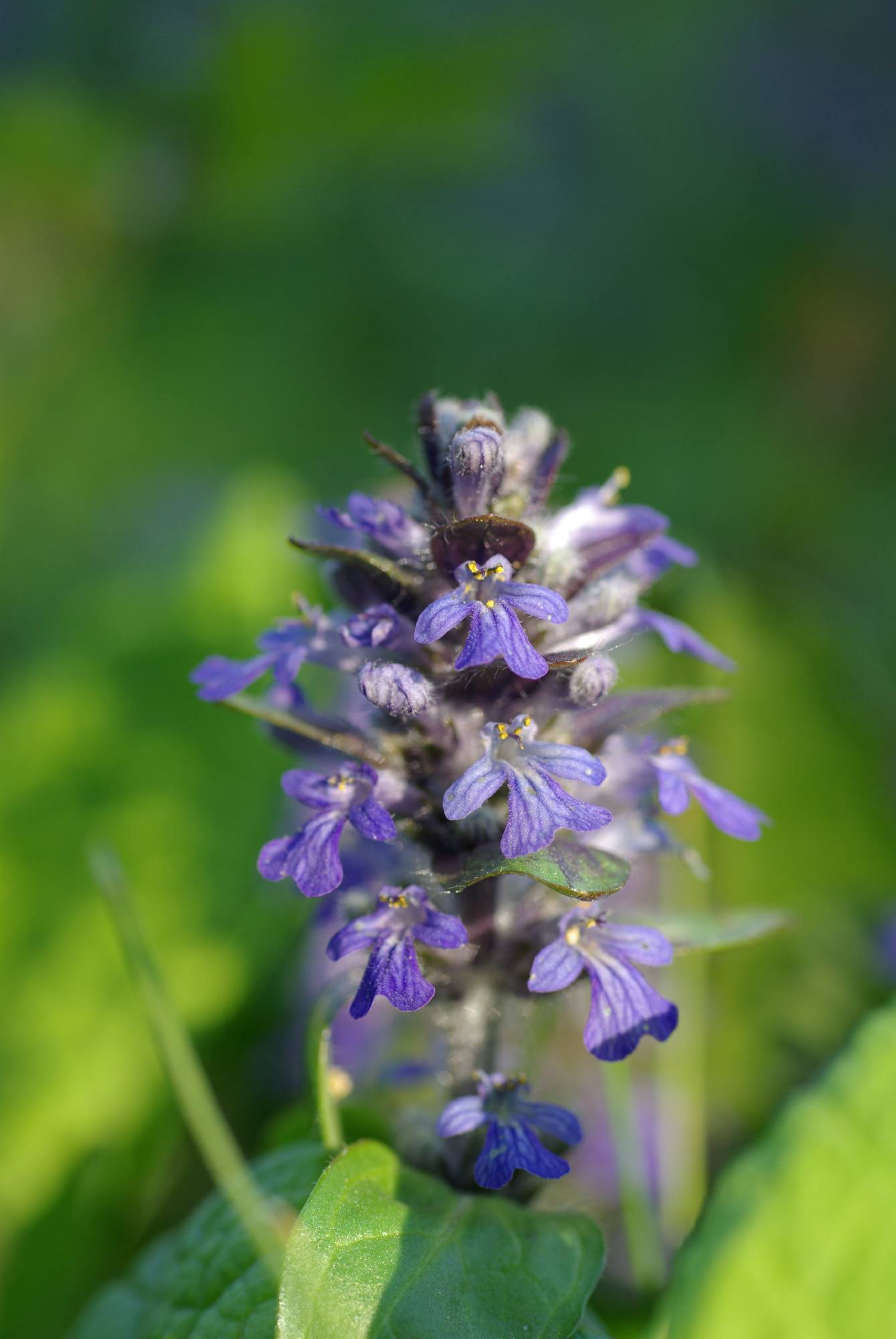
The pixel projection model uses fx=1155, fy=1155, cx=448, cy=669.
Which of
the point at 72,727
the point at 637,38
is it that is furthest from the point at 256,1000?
the point at 637,38

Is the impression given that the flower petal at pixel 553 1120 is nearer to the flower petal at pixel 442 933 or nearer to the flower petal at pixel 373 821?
the flower petal at pixel 442 933

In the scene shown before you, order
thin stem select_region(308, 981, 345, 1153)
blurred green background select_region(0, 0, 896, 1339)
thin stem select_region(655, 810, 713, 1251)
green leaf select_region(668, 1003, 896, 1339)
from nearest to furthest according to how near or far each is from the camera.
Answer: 1. green leaf select_region(668, 1003, 896, 1339)
2. thin stem select_region(308, 981, 345, 1153)
3. thin stem select_region(655, 810, 713, 1251)
4. blurred green background select_region(0, 0, 896, 1339)

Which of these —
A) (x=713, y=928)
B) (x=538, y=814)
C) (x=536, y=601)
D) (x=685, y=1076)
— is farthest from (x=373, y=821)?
(x=685, y=1076)

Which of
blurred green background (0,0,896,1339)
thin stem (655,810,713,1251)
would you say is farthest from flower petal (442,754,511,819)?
blurred green background (0,0,896,1339)

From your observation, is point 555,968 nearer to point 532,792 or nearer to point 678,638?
point 532,792

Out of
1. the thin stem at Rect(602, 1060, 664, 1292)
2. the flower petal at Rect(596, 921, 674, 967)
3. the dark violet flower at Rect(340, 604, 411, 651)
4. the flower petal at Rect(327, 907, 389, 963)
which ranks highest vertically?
the dark violet flower at Rect(340, 604, 411, 651)

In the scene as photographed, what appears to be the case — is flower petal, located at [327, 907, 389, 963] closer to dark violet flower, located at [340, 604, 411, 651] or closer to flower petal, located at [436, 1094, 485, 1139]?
flower petal, located at [436, 1094, 485, 1139]
